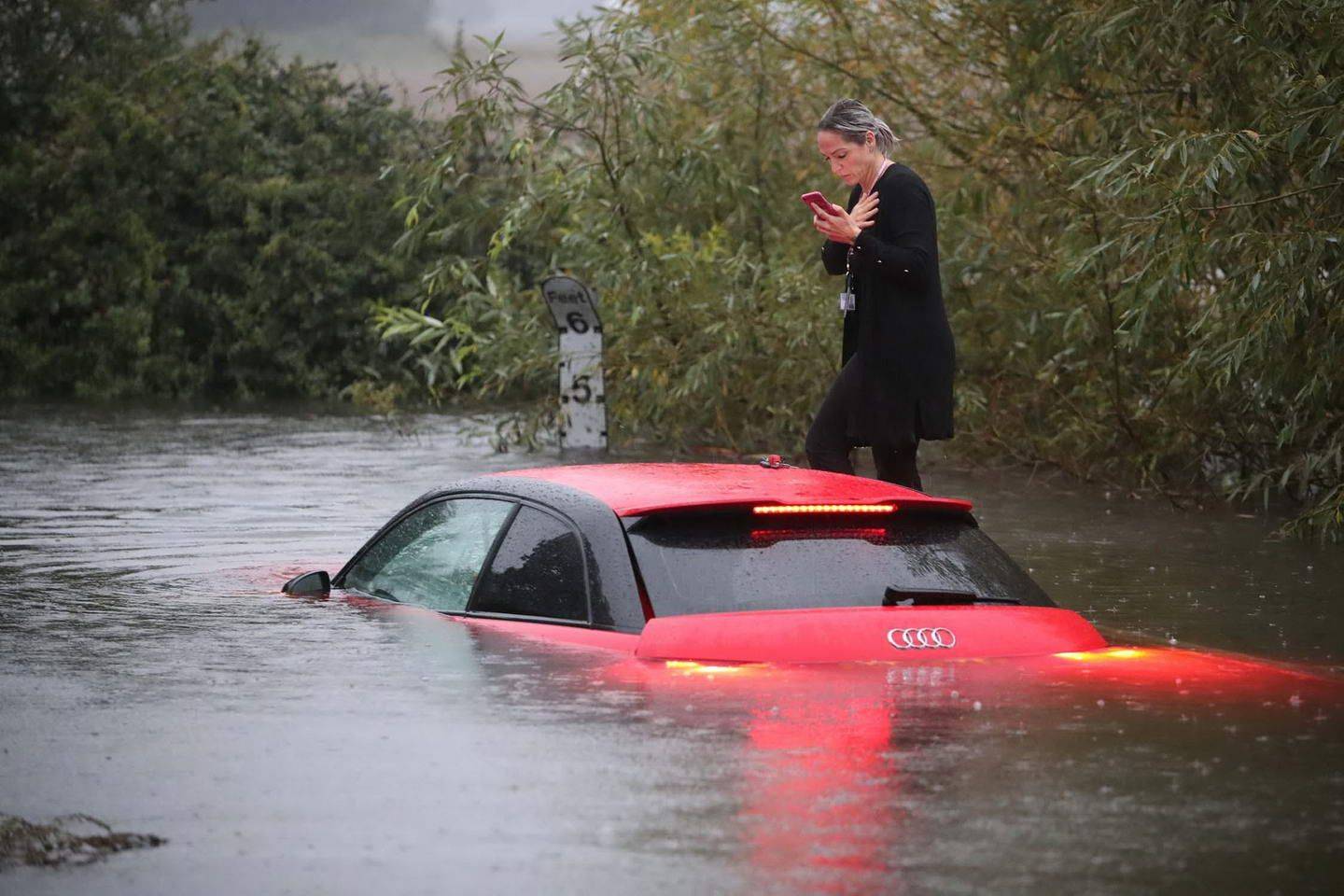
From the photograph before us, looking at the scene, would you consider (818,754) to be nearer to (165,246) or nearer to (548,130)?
(548,130)

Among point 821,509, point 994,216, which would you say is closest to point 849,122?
point 821,509

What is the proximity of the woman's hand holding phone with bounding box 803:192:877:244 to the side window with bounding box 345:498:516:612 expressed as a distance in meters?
1.97

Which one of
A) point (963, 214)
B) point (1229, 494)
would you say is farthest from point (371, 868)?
point (963, 214)

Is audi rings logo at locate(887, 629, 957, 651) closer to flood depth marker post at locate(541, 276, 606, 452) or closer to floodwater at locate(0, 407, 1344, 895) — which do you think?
floodwater at locate(0, 407, 1344, 895)

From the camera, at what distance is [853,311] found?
8875 millimetres

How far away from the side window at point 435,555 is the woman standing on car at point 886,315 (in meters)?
1.94

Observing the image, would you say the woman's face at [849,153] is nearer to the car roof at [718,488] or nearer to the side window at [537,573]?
the car roof at [718,488]

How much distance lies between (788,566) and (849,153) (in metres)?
3.05

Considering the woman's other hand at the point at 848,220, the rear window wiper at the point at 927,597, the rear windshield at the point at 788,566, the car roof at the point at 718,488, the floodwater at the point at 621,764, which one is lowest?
the floodwater at the point at 621,764

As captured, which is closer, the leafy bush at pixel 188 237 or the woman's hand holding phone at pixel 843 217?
the woman's hand holding phone at pixel 843 217

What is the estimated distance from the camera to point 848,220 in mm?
8516

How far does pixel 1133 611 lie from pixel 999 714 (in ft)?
12.7

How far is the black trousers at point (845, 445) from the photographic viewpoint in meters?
8.73

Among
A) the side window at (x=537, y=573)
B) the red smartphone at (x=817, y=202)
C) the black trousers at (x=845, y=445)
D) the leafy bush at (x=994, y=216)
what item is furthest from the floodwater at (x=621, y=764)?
the leafy bush at (x=994, y=216)
